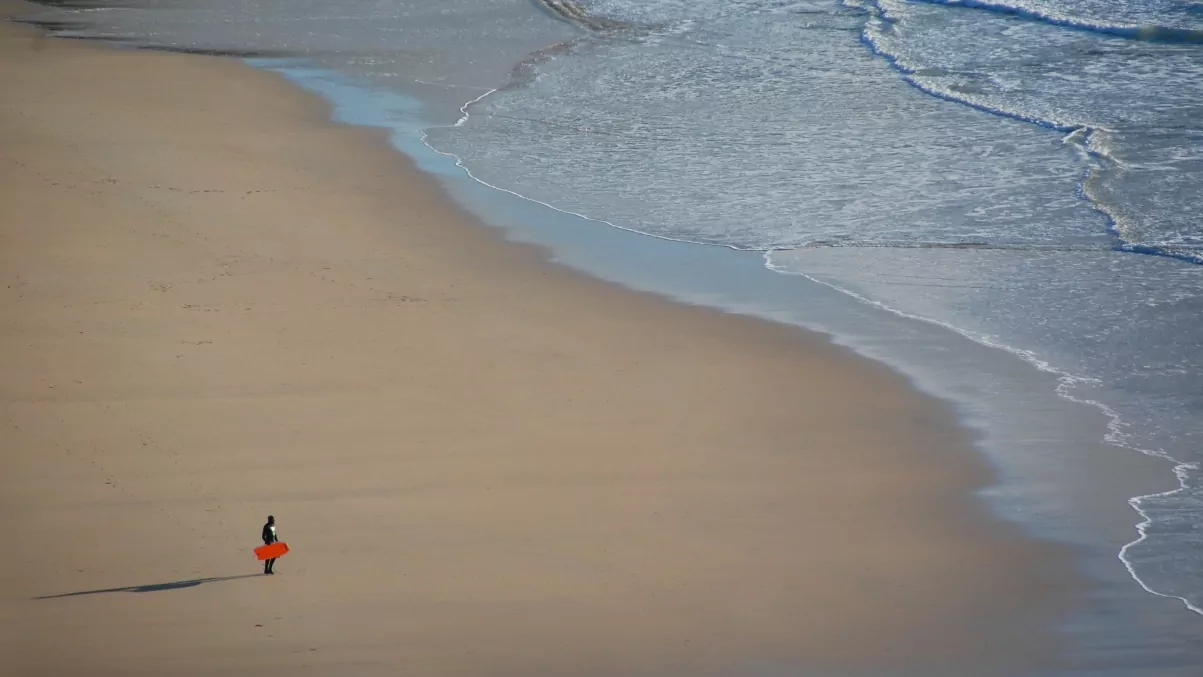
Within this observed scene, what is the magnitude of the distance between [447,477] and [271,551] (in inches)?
54.9

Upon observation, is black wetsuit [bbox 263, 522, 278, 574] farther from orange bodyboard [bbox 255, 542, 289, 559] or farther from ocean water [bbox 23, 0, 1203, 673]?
ocean water [bbox 23, 0, 1203, 673]

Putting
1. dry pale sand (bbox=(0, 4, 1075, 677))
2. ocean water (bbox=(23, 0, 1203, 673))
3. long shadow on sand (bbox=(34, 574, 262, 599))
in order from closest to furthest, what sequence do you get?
dry pale sand (bbox=(0, 4, 1075, 677))
long shadow on sand (bbox=(34, 574, 262, 599))
ocean water (bbox=(23, 0, 1203, 673))

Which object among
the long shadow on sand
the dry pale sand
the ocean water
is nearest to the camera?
the dry pale sand

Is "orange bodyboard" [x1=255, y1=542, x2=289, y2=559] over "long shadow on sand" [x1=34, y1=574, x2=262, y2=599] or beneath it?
over

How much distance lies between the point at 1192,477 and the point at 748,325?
3.38m

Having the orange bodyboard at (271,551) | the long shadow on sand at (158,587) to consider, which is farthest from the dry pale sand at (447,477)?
the orange bodyboard at (271,551)

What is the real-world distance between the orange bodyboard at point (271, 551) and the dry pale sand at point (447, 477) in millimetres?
179

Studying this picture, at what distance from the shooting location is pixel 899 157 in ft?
46.3

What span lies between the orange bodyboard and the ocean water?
3.88 meters

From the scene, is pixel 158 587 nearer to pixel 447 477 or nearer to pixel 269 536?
pixel 269 536

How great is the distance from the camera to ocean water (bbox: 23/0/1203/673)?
8539mm

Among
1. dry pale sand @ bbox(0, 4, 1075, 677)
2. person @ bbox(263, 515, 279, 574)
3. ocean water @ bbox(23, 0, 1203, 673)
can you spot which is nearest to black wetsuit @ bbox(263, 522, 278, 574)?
person @ bbox(263, 515, 279, 574)

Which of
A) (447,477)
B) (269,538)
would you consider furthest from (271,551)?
(447,477)

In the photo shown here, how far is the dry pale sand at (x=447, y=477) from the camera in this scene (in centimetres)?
582
